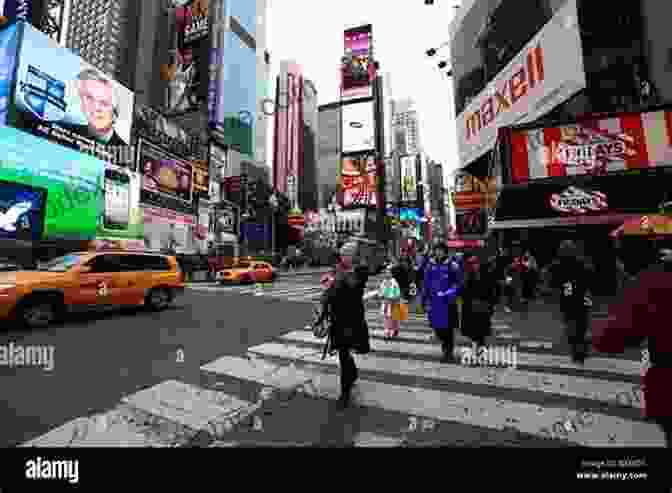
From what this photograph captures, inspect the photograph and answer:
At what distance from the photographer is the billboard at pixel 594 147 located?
9391mm

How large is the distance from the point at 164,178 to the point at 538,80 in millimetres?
40716

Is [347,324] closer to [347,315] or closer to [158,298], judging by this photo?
[347,315]

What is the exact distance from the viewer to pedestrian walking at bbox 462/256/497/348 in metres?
5.55

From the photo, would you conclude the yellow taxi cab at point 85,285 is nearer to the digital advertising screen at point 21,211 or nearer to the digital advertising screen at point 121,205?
the digital advertising screen at point 21,211

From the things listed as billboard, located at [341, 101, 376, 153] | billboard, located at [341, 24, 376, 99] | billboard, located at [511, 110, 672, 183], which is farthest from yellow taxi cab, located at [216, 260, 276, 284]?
billboard, located at [341, 24, 376, 99]

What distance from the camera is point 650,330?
169cm

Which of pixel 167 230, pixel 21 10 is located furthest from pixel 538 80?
pixel 21 10

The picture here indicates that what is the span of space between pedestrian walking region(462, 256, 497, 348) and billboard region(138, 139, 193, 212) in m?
39.5

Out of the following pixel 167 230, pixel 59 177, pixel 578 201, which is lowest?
pixel 578 201

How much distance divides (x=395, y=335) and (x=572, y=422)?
4.17m

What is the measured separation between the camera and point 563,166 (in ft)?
33.4

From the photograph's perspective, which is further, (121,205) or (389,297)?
(121,205)
